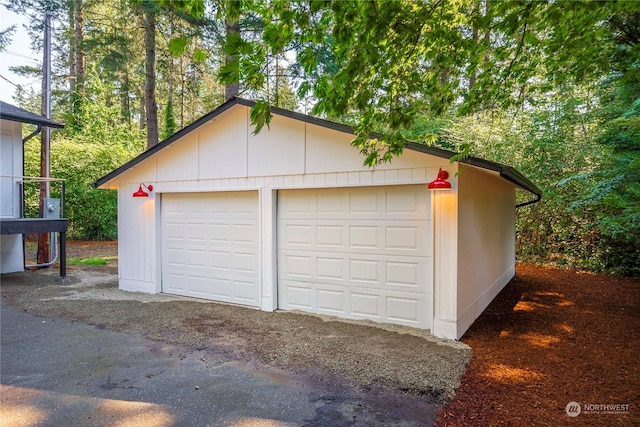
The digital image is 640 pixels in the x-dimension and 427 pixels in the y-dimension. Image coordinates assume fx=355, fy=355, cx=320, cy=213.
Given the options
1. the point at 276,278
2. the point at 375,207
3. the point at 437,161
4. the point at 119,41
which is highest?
the point at 119,41

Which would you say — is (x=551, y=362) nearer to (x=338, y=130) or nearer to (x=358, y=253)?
(x=358, y=253)

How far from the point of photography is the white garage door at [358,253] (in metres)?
5.01

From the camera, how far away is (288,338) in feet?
15.4

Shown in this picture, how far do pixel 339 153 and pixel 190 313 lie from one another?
3.58 metres

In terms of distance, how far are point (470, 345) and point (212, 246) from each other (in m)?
4.69

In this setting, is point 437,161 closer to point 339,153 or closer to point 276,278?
point 339,153

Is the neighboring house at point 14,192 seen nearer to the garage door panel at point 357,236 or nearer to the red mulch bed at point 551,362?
the garage door panel at point 357,236

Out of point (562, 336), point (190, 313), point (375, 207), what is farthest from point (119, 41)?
point (562, 336)

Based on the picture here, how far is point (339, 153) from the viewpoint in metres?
5.38

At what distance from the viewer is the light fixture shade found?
15.0 feet

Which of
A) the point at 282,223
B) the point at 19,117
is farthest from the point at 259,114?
the point at 19,117

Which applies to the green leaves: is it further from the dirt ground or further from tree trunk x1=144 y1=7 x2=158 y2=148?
tree trunk x1=144 y1=7 x2=158 y2=148

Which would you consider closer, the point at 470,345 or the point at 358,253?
the point at 470,345

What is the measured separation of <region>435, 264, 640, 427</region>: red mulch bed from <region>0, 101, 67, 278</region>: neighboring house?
892 cm
